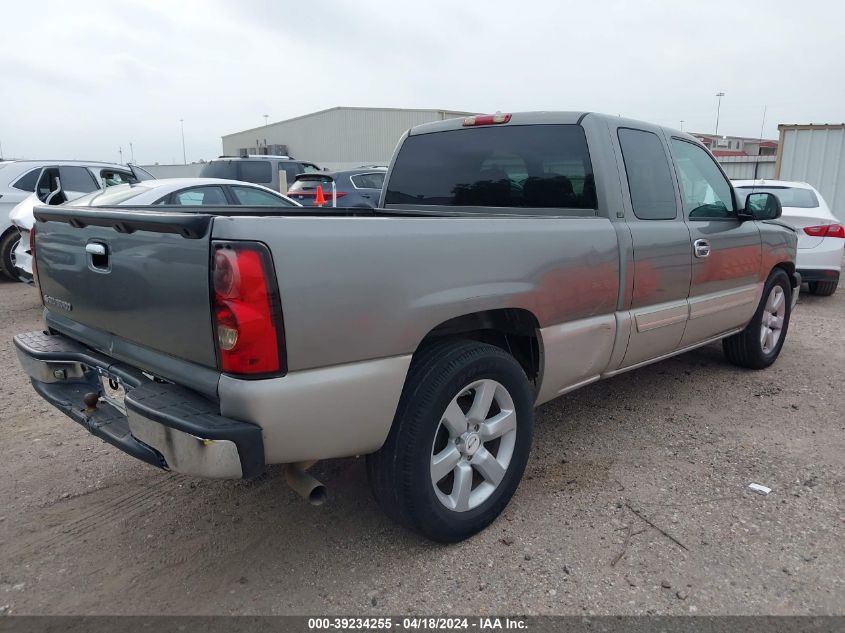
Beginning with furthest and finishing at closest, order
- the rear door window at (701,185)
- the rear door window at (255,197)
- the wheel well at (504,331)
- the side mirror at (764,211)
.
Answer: the rear door window at (255,197) < the side mirror at (764,211) < the rear door window at (701,185) < the wheel well at (504,331)

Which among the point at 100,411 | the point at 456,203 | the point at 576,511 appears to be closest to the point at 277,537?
the point at 100,411

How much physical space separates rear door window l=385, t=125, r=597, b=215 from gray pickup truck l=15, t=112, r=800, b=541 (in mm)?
12

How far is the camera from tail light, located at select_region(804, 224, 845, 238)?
7.88 metres

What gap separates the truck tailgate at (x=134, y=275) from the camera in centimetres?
207

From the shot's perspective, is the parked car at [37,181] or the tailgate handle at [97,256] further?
the parked car at [37,181]

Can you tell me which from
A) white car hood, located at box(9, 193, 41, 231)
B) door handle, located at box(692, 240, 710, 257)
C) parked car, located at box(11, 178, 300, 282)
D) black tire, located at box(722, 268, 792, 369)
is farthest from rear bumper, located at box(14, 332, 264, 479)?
→ white car hood, located at box(9, 193, 41, 231)

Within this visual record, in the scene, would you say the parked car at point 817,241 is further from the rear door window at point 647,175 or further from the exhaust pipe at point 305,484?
the exhaust pipe at point 305,484

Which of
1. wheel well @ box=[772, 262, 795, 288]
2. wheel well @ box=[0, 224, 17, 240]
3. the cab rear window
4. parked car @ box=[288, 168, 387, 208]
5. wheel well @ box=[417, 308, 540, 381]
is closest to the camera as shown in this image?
wheel well @ box=[417, 308, 540, 381]

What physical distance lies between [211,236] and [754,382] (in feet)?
14.8

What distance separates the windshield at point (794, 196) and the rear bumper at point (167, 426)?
8.21 metres

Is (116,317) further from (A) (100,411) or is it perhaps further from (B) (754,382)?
(B) (754,382)

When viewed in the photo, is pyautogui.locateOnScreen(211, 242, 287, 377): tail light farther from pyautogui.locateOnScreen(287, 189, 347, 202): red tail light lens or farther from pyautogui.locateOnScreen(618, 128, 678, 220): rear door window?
pyautogui.locateOnScreen(287, 189, 347, 202): red tail light lens

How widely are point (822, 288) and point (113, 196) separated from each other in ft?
29.9

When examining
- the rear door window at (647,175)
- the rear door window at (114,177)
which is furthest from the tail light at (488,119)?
the rear door window at (114,177)
